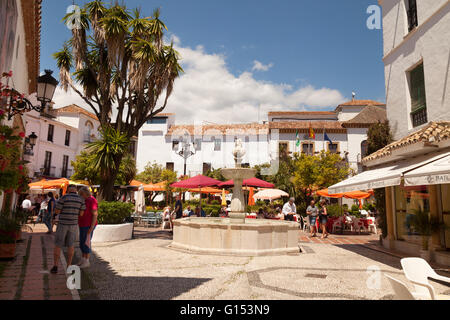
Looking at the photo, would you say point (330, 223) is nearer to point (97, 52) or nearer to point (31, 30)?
point (97, 52)

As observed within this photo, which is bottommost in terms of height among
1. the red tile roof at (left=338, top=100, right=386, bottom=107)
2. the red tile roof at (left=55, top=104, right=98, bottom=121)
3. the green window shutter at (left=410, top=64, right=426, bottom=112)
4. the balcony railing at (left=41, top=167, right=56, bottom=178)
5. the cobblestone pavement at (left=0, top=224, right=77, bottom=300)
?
the cobblestone pavement at (left=0, top=224, right=77, bottom=300)

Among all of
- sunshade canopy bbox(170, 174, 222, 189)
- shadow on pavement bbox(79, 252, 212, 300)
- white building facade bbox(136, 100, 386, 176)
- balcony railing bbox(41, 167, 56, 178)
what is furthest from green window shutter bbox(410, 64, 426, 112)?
balcony railing bbox(41, 167, 56, 178)

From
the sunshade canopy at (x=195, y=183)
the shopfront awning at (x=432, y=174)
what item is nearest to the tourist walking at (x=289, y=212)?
the sunshade canopy at (x=195, y=183)

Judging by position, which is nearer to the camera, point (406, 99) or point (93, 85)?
point (406, 99)

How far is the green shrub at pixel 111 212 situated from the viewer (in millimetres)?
10367

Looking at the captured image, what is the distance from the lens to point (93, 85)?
12.0 m

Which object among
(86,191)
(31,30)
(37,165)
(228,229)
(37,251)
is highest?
(31,30)

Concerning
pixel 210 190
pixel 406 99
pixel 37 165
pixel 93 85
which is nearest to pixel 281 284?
pixel 406 99

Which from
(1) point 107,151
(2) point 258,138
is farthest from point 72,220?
(2) point 258,138

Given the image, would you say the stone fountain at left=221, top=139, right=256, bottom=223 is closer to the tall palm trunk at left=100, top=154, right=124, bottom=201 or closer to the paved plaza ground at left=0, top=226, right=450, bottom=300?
the paved plaza ground at left=0, top=226, right=450, bottom=300

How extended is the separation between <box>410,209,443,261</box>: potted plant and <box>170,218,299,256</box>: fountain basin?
133 inches

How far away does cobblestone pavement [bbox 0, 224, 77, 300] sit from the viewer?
4.33 metres

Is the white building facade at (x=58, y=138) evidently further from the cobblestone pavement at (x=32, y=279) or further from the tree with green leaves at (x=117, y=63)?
the cobblestone pavement at (x=32, y=279)
